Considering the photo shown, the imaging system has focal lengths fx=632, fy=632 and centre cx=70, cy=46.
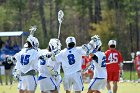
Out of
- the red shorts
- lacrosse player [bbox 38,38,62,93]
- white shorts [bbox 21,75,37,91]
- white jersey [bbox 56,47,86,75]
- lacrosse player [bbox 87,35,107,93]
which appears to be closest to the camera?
white shorts [bbox 21,75,37,91]

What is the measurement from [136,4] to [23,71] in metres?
37.3

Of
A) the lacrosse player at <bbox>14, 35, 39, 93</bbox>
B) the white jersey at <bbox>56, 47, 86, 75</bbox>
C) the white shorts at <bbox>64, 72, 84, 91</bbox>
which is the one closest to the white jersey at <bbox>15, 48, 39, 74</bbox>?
the lacrosse player at <bbox>14, 35, 39, 93</bbox>

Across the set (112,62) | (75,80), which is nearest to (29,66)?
(75,80)

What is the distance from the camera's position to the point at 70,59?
59.9ft

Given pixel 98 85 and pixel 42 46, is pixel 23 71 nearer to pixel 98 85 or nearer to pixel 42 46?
pixel 98 85

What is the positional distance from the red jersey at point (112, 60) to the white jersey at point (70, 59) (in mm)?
4821

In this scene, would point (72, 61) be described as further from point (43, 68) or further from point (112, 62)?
point (112, 62)

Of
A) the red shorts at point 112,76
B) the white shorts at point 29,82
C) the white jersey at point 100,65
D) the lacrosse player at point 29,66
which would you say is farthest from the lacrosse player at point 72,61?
the red shorts at point 112,76

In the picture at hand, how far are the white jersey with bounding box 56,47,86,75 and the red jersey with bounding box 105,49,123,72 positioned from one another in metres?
4.82

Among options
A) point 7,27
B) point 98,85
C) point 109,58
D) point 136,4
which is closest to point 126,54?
point 136,4

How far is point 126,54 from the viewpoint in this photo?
176 feet

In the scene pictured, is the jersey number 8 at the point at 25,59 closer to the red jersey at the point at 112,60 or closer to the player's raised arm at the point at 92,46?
the player's raised arm at the point at 92,46

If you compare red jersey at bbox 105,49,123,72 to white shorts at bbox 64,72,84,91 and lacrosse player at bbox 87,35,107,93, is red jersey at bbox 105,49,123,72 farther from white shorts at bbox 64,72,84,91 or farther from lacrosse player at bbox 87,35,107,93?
white shorts at bbox 64,72,84,91

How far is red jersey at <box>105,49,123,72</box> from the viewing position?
23078mm
